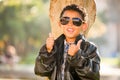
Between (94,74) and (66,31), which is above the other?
(66,31)

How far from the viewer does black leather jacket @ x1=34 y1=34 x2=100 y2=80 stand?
1.65 meters

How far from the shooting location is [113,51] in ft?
34.7

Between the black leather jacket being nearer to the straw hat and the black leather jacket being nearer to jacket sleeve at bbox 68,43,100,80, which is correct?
jacket sleeve at bbox 68,43,100,80

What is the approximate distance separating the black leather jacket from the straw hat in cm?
10

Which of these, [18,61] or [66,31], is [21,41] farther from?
[66,31]

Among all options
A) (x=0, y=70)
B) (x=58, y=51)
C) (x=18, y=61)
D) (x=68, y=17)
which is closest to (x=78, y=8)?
(x=68, y=17)

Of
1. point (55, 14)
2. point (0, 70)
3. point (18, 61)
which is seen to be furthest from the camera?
point (18, 61)

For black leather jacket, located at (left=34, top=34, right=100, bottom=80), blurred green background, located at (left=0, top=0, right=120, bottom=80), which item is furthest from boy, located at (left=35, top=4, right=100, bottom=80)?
blurred green background, located at (left=0, top=0, right=120, bottom=80)

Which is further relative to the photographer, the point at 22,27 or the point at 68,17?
the point at 22,27

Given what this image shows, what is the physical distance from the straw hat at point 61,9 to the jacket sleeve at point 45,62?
18 centimetres

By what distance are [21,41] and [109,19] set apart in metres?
2.49

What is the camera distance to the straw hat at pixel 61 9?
1.80m

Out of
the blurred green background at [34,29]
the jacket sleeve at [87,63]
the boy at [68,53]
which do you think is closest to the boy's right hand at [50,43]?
the boy at [68,53]

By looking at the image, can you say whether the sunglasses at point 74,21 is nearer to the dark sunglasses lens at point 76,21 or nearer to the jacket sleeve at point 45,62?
the dark sunglasses lens at point 76,21
